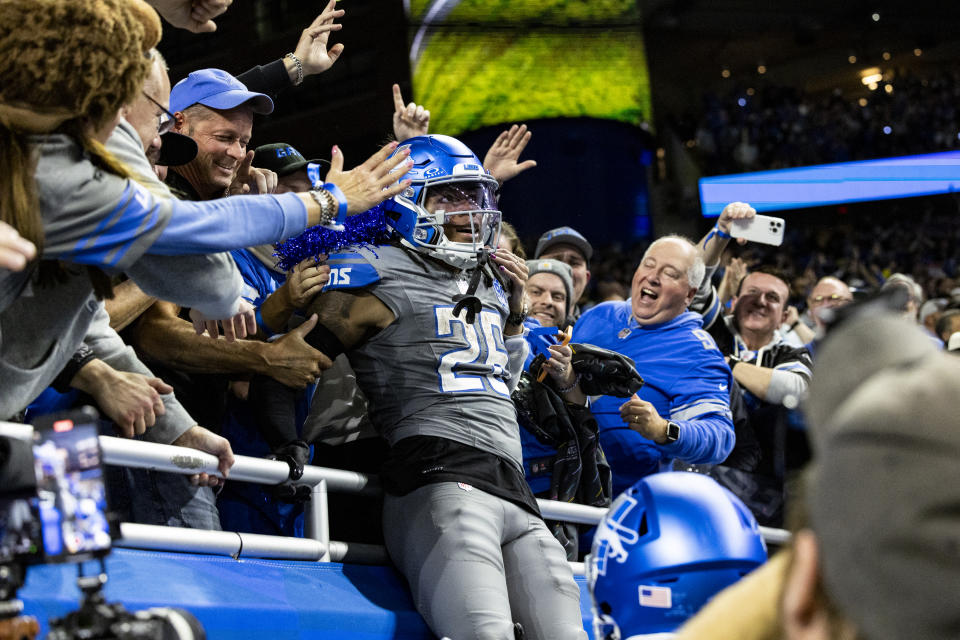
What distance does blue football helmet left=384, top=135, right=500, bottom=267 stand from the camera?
3.29m

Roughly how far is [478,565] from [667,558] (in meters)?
1.09

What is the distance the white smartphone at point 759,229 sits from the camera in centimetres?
496

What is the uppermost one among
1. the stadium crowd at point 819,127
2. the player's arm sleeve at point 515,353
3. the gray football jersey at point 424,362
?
the gray football jersey at point 424,362

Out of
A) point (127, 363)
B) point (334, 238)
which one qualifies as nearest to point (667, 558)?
point (127, 363)

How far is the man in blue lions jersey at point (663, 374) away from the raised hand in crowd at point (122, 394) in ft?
6.22

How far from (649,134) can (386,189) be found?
56.1 ft

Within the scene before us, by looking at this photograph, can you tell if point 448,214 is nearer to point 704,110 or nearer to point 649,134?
point 649,134

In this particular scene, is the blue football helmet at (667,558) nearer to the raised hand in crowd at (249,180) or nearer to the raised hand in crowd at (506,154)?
the raised hand in crowd at (249,180)

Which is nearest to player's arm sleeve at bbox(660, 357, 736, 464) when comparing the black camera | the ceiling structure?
the black camera

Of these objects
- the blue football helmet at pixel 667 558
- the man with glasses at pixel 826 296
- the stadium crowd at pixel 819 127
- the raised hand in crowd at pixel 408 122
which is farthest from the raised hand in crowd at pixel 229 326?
the stadium crowd at pixel 819 127

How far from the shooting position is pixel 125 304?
286 cm

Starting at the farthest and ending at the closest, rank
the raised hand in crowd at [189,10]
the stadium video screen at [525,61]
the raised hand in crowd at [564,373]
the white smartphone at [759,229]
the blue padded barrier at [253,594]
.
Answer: the stadium video screen at [525,61], the white smartphone at [759,229], the raised hand in crowd at [564,373], the raised hand in crowd at [189,10], the blue padded barrier at [253,594]

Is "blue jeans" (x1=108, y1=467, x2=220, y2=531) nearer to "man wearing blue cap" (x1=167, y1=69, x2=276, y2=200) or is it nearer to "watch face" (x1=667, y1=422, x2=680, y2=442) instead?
"man wearing blue cap" (x1=167, y1=69, x2=276, y2=200)

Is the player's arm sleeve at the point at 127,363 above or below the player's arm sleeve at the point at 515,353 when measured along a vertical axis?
above
